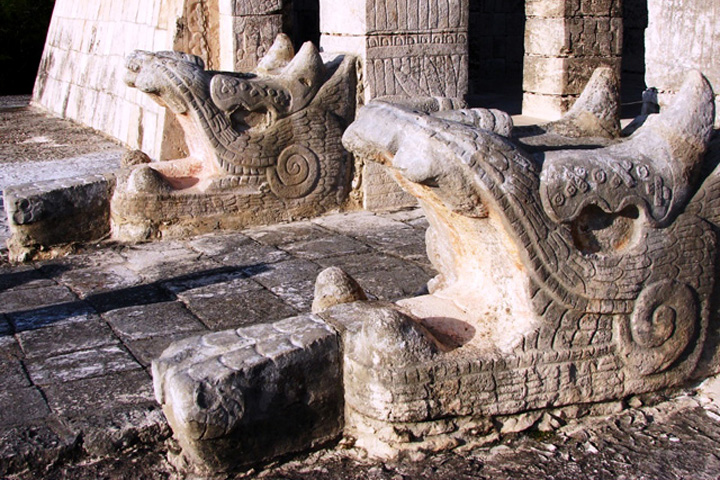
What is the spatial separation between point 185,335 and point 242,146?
2.08m

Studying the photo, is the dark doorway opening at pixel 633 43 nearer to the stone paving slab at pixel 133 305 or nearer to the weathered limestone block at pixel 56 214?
the stone paving slab at pixel 133 305

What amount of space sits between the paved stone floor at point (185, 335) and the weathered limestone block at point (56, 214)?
204 millimetres

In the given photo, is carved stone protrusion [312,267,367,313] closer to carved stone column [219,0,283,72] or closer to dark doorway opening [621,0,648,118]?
carved stone column [219,0,283,72]

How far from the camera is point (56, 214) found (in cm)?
571

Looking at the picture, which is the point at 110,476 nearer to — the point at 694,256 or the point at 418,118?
the point at 418,118

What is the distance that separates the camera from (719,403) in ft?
10.7

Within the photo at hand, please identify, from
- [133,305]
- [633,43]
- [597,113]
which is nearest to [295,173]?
[133,305]

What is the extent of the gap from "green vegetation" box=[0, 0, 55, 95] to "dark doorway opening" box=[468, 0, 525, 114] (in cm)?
795

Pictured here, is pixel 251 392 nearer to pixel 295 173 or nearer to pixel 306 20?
pixel 295 173

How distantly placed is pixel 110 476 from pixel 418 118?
1608mm

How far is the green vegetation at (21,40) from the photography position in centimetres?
1538

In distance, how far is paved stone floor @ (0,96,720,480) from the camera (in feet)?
9.61

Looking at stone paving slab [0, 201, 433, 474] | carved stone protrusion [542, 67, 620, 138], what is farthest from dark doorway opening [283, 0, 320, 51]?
carved stone protrusion [542, 67, 620, 138]

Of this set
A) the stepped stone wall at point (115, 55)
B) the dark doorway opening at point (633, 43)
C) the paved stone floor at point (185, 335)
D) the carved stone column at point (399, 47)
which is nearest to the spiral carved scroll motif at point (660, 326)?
the paved stone floor at point (185, 335)
